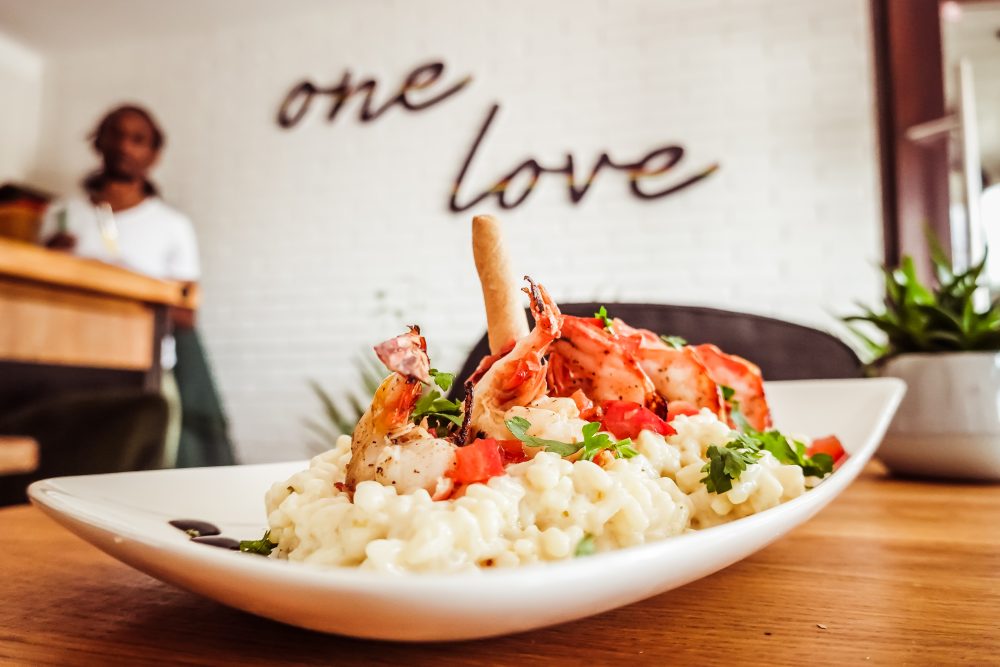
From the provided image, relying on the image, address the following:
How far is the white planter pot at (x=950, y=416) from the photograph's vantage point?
987mm

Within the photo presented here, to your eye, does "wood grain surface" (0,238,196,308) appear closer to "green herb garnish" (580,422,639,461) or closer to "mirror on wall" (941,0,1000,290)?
"green herb garnish" (580,422,639,461)

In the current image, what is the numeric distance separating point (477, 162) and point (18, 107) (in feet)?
9.33

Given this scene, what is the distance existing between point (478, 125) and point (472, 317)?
0.95 meters

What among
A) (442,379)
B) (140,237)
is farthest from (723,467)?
(140,237)

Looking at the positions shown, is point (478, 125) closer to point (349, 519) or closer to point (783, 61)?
point (783, 61)

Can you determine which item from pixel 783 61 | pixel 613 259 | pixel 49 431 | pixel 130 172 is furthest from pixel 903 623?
pixel 130 172

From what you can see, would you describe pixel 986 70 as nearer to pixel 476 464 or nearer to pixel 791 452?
pixel 791 452

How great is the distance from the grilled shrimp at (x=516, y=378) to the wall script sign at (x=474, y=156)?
2.85 metres

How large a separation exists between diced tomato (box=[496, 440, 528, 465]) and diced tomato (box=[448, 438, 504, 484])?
1.4 inches

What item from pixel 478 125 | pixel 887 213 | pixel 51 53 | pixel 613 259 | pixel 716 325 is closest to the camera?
Result: pixel 716 325

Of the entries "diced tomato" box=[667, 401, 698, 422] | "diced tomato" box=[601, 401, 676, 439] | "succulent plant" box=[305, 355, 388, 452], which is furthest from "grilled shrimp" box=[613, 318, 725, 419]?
"succulent plant" box=[305, 355, 388, 452]

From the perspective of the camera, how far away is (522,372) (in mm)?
508

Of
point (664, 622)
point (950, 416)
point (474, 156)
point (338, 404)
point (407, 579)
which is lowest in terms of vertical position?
point (338, 404)

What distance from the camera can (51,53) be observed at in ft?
14.0
